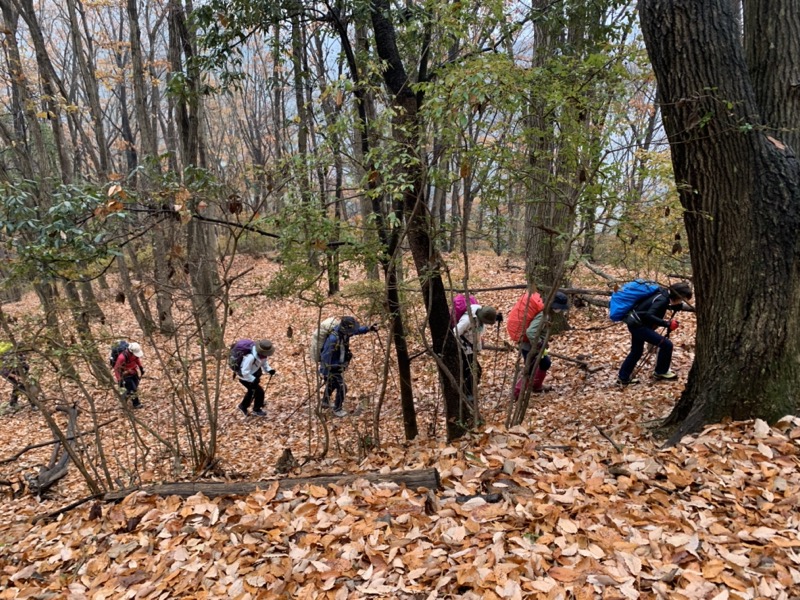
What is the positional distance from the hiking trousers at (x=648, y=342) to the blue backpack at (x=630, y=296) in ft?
0.69

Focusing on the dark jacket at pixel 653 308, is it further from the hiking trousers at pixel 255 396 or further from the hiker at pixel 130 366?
the hiker at pixel 130 366

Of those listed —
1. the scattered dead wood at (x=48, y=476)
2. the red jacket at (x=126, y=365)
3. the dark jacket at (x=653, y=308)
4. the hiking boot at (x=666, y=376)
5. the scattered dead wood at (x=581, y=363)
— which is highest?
the dark jacket at (x=653, y=308)

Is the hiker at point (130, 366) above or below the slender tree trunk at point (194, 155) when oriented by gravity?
below

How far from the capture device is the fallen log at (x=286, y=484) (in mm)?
3219

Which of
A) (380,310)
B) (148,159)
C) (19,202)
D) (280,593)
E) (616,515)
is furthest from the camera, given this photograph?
(380,310)

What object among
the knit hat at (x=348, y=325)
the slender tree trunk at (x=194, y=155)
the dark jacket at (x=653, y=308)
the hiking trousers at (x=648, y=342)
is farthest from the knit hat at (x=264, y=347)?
the dark jacket at (x=653, y=308)

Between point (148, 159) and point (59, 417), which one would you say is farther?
point (59, 417)

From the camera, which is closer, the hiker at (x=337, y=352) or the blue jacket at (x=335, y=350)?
the hiker at (x=337, y=352)

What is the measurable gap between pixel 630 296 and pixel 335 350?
3.73 meters

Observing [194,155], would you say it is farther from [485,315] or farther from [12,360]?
[485,315]

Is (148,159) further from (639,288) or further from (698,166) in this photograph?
(639,288)

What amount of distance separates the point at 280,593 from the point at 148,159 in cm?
343

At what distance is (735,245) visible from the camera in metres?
3.27

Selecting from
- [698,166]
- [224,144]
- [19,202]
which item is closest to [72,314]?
[19,202]
